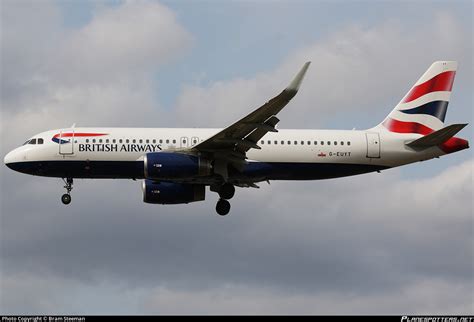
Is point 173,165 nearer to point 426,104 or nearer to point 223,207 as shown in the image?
point 223,207

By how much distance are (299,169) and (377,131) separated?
5.14 metres

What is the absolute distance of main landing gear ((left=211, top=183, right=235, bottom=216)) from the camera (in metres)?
57.8

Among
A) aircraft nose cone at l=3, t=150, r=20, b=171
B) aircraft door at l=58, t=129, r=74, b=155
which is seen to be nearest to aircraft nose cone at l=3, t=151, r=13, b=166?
aircraft nose cone at l=3, t=150, r=20, b=171

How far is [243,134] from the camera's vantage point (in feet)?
180

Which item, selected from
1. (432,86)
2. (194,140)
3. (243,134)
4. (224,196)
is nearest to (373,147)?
(432,86)

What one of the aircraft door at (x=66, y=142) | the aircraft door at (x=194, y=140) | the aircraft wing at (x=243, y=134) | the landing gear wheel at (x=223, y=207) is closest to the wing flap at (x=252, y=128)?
the aircraft wing at (x=243, y=134)

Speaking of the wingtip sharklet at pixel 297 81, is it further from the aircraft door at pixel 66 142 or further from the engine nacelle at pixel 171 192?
the aircraft door at pixel 66 142

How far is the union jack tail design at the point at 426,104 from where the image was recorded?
2397 inches

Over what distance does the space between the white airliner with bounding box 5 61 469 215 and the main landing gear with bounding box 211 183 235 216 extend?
5 centimetres

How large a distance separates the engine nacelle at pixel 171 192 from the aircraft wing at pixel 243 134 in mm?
4049

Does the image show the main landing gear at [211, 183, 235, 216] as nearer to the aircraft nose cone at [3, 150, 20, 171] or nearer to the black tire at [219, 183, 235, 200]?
the black tire at [219, 183, 235, 200]

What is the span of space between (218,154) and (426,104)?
13032 mm

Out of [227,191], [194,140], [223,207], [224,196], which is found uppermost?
[194,140]

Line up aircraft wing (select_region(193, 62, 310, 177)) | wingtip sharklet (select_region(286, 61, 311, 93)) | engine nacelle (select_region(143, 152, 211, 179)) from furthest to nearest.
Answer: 1. engine nacelle (select_region(143, 152, 211, 179))
2. aircraft wing (select_region(193, 62, 310, 177))
3. wingtip sharklet (select_region(286, 61, 311, 93))
